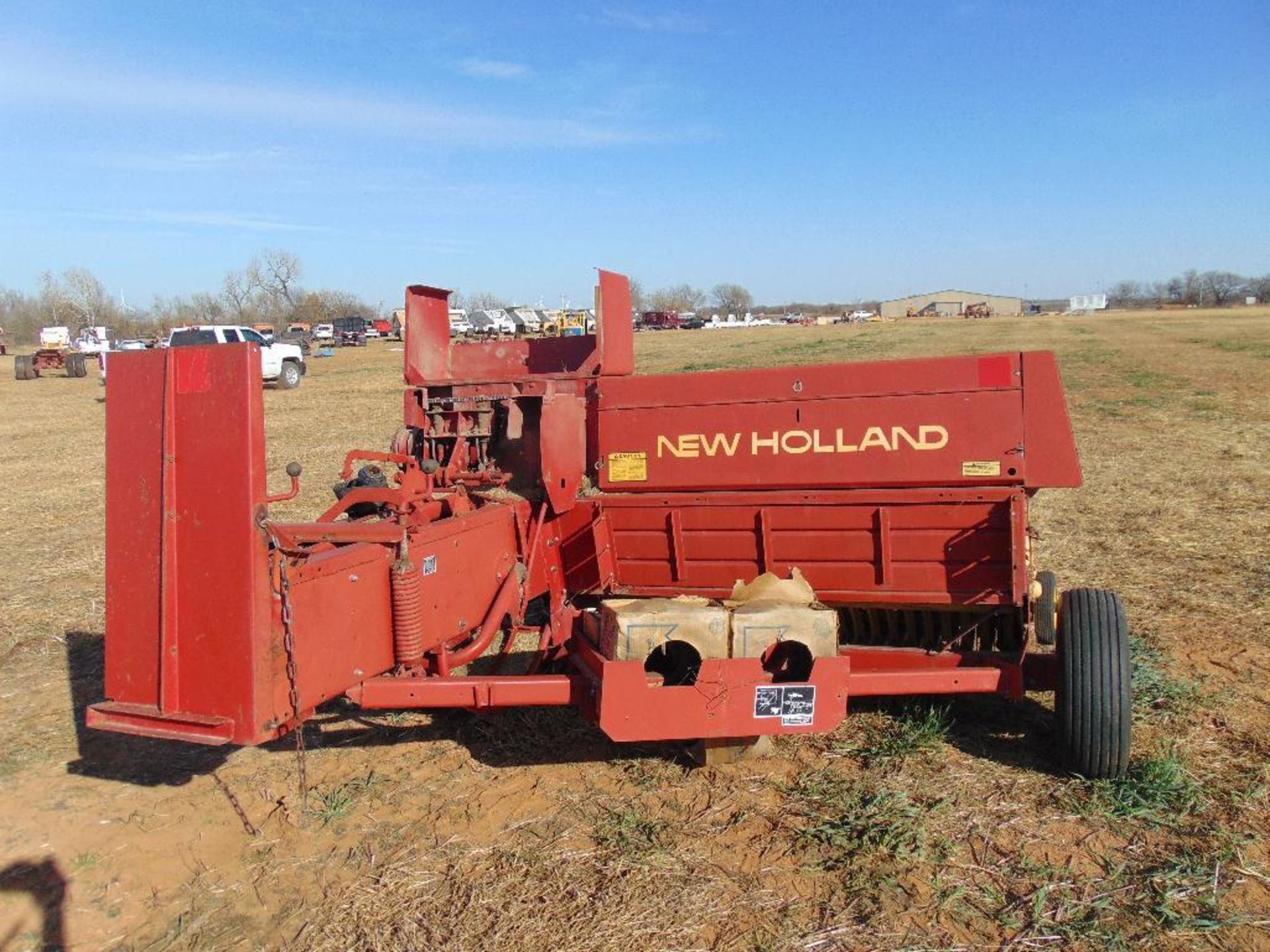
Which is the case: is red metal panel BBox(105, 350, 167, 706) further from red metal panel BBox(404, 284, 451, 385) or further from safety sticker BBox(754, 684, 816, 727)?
safety sticker BBox(754, 684, 816, 727)

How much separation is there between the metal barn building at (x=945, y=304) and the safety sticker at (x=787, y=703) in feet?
378

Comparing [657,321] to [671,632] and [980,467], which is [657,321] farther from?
[671,632]

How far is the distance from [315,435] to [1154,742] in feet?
49.9

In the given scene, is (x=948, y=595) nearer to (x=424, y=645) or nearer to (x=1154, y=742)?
(x=1154, y=742)

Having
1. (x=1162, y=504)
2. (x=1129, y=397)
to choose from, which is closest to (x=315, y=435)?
(x=1162, y=504)

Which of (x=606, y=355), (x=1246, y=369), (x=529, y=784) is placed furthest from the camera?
(x=1246, y=369)

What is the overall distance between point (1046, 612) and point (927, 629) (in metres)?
0.60

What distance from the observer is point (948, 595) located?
4.43m

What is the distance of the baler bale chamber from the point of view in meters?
3.40

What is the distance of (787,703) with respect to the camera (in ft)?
11.9

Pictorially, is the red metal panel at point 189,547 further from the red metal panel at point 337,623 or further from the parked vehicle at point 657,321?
the parked vehicle at point 657,321

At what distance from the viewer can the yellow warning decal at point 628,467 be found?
16.0ft

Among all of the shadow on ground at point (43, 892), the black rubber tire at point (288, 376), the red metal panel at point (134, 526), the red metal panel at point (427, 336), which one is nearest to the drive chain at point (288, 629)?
the red metal panel at point (134, 526)

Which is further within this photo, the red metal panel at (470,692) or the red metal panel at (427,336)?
the red metal panel at (427,336)
